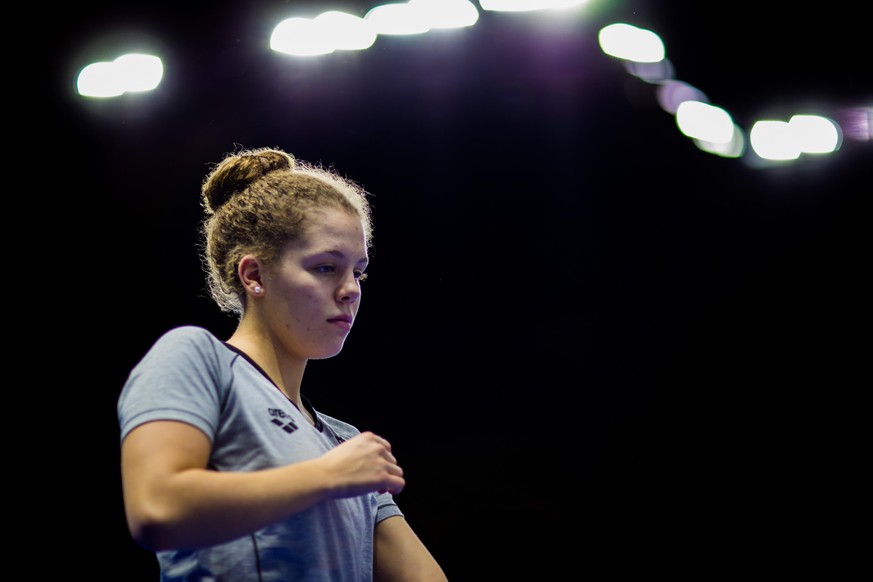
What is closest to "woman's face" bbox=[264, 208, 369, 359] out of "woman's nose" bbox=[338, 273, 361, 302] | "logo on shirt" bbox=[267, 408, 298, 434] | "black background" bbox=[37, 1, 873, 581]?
"woman's nose" bbox=[338, 273, 361, 302]

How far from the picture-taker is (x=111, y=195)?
306 centimetres

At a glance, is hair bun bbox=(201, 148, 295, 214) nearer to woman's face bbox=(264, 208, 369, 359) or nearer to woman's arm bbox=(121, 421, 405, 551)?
woman's face bbox=(264, 208, 369, 359)

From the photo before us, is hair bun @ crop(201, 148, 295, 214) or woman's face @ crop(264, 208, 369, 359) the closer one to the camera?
woman's face @ crop(264, 208, 369, 359)

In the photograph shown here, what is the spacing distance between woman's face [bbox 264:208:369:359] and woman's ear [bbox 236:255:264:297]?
0.03 meters

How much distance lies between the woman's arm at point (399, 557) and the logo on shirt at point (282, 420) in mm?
284

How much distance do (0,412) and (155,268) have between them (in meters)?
0.71

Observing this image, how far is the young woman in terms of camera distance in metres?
0.96

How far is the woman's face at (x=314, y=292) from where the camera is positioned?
4.27 ft

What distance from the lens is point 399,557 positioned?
1.38 meters

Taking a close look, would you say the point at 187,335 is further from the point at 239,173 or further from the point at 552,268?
the point at 552,268

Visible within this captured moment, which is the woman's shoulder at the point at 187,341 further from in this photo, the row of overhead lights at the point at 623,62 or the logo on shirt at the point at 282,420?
the row of overhead lights at the point at 623,62

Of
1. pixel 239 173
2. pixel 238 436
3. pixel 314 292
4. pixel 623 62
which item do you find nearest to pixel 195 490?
pixel 238 436

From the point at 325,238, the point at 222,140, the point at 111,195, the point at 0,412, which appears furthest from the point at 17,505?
the point at 325,238

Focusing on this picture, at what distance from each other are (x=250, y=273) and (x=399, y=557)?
525 millimetres
